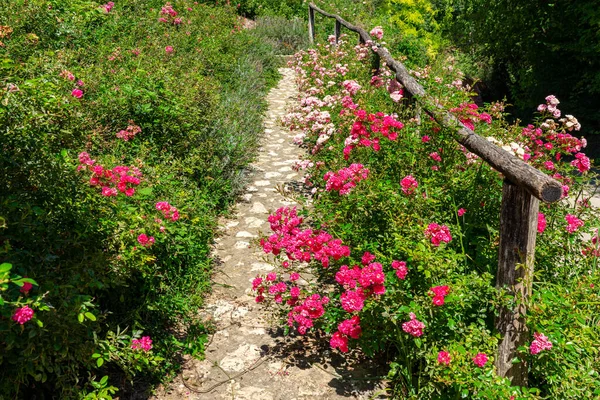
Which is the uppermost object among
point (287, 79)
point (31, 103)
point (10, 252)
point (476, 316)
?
point (31, 103)

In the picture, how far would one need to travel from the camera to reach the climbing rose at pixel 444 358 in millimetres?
2641

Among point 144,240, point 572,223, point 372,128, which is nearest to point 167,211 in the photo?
point 144,240

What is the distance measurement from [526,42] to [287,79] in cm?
620

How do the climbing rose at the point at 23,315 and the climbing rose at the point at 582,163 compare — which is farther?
the climbing rose at the point at 582,163

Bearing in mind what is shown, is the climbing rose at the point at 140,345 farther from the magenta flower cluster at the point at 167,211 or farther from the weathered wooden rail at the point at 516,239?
the weathered wooden rail at the point at 516,239

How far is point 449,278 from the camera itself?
2.96m

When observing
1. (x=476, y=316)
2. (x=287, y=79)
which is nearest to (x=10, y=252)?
(x=476, y=316)

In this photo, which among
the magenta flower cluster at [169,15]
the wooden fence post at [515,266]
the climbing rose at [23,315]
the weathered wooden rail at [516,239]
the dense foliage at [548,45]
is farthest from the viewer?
the magenta flower cluster at [169,15]

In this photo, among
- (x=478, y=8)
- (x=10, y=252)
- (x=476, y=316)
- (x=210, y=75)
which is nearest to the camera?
(x=10, y=252)

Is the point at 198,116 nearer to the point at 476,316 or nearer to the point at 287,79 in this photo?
the point at 476,316

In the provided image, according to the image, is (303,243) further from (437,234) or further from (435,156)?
(435,156)

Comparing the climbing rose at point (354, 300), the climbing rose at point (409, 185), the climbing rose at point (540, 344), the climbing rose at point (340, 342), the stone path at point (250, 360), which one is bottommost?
the stone path at point (250, 360)

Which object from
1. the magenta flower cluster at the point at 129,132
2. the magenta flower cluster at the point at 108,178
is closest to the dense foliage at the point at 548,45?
the magenta flower cluster at the point at 129,132

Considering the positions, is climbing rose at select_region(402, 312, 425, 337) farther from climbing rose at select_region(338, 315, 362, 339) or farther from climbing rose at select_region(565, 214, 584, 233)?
climbing rose at select_region(565, 214, 584, 233)
